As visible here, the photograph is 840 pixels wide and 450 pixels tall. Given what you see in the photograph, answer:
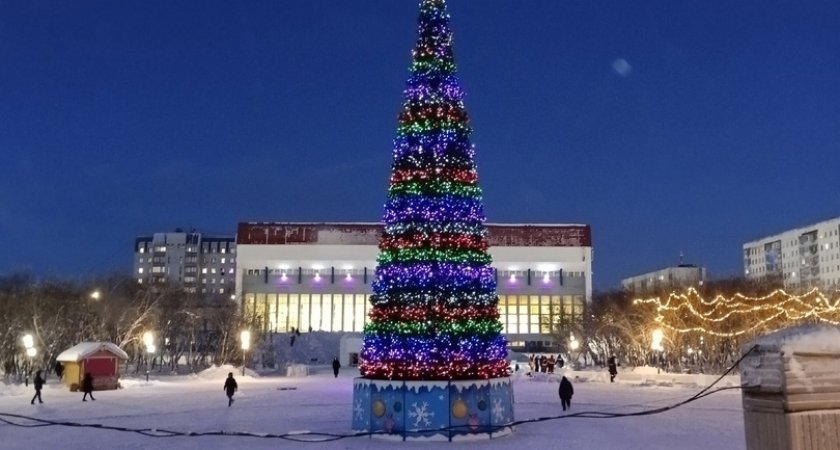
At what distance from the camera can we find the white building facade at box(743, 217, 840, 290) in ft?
422

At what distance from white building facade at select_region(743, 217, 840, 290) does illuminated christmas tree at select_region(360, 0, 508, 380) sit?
112806mm

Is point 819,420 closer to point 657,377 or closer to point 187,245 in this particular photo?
point 657,377

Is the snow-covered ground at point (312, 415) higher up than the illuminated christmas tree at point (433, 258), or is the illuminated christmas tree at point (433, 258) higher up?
the illuminated christmas tree at point (433, 258)

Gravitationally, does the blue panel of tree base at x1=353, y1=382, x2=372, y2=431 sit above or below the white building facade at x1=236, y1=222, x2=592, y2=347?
below

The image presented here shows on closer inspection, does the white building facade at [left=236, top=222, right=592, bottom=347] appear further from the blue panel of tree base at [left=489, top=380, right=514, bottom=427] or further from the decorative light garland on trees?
the blue panel of tree base at [left=489, top=380, right=514, bottom=427]

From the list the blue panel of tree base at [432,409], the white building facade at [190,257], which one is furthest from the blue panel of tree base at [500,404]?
the white building facade at [190,257]

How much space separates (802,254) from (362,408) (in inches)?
5509

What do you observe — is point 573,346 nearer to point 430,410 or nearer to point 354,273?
point 354,273

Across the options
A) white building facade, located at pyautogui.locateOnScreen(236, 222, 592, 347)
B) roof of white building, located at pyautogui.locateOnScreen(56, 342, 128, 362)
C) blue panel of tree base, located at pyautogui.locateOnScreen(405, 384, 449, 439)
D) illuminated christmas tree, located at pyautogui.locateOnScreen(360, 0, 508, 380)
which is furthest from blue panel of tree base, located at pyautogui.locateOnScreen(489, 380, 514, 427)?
white building facade, located at pyautogui.locateOnScreen(236, 222, 592, 347)

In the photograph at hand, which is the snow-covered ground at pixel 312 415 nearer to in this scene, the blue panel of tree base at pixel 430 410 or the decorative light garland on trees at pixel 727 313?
the blue panel of tree base at pixel 430 410

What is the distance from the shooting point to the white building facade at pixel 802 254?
422 ft

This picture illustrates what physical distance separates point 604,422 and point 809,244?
13174 centimetres

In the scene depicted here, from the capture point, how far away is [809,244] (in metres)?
136

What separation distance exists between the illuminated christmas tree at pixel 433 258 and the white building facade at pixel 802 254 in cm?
11281
